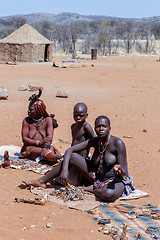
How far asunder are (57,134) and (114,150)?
3.46 metres

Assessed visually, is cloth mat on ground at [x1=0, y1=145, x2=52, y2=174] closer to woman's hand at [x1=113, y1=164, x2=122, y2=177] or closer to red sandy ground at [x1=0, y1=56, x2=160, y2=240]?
red sandy ground at [x1=0, y1=56, x2=160, y2=240]

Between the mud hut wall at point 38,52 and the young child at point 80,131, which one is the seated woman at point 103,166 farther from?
the mud hut wall at point 38,52

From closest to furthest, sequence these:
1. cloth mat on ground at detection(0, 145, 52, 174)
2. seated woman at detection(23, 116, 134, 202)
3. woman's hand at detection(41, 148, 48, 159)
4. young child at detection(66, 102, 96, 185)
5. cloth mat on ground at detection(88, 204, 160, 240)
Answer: cloth mat on ground at detection(88, 204, 160, 240), seated woman at detection(23, 116, 134, 202), young child at detection(66, 102, 96, 185), cloth mat on ground at detection(0, 145, 52, 174), woman's hand at detection(41, 148, 48, 159)

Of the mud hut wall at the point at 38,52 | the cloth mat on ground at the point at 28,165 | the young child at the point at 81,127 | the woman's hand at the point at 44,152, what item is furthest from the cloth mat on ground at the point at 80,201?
the mud hut wall at the point at 38,52

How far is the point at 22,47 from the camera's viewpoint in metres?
22.3

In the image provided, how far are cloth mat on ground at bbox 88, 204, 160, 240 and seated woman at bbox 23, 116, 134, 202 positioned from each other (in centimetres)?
21

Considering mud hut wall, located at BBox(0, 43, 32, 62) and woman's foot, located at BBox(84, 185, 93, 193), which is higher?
mud hut wall, located at BBox(0, 43, 32, 62)

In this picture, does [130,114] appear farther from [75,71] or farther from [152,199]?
[75,71]

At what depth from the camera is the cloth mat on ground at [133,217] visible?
3.39m

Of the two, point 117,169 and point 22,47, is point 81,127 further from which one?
point 22,47

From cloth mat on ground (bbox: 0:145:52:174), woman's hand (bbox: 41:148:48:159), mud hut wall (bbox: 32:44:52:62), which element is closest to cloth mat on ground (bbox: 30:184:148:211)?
cloth mat on ground (bbox: 0:145:52:174)

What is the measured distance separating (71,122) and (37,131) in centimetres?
249

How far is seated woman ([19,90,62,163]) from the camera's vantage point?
5.62 metres

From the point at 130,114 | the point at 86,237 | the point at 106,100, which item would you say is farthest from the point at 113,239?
the point at 106,100
